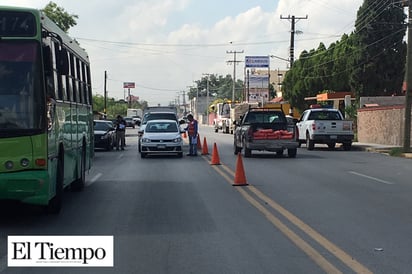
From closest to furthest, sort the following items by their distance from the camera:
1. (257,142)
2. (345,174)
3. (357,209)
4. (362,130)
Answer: (357,209), (345,174), (257,142), (362,130)

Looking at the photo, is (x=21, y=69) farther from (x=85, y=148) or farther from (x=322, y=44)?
(x=322, y=44)

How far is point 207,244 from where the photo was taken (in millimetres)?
8867

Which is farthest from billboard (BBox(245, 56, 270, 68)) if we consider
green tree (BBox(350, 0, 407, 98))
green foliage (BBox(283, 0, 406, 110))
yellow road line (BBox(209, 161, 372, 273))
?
yellow road line (BBox(209, 161, 372, 273))

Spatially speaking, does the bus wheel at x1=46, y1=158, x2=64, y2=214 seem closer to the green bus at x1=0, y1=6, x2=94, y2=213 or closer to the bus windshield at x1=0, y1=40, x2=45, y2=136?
the green bus at x1=0, y1=6, x2=94, y2=213

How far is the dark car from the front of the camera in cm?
3144

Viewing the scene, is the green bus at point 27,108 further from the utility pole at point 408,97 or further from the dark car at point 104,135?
the utility pole at point 408,97

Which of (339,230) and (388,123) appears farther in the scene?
(388,123)

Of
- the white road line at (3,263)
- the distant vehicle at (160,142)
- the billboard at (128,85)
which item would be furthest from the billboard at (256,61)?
the white road line at (3,263)

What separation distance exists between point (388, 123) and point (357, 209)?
84.6ft

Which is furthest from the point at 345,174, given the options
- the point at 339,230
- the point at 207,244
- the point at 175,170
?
the point at 207,244

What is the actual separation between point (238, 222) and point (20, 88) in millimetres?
3902

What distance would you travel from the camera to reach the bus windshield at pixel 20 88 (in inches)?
378

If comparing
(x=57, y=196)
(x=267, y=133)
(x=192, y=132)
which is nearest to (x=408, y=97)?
(x=267, y=133)

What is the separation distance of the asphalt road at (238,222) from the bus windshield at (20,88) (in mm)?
1576
